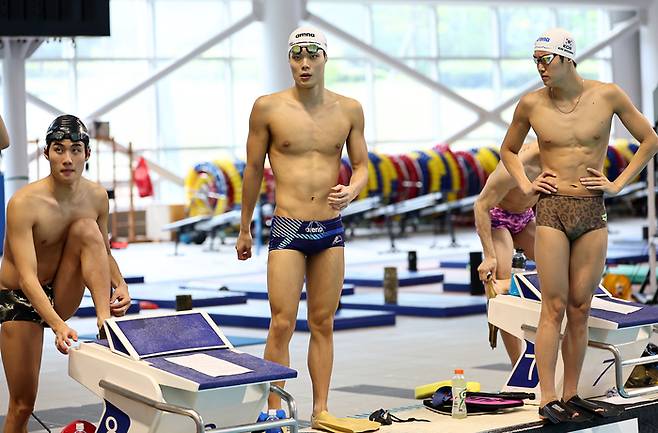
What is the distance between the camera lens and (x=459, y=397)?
6402 millimetres

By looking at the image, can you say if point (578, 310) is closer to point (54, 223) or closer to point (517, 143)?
point (517, 143)

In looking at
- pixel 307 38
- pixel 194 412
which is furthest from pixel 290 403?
pixel 307 38

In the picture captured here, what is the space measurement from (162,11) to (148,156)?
10.8 feet

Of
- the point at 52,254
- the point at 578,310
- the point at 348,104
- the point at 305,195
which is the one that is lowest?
the point at 578,310

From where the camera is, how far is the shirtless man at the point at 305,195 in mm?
6004

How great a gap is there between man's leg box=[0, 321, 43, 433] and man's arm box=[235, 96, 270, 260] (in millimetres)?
1112

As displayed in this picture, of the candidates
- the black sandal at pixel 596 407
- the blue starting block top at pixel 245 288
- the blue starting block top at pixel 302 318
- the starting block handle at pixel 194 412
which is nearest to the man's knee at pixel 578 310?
the black sandal at pixel 596 407

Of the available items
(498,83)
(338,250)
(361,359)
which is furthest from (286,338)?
(498,83)

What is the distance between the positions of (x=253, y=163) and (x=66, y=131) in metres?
0.96

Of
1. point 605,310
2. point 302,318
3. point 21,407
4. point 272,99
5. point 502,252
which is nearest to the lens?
point 21,407

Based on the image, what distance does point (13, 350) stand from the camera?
5.72 m

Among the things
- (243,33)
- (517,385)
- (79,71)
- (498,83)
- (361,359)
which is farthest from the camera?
(498,83)

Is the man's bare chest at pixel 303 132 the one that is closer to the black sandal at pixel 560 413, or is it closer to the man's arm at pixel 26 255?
the man's arm at pixel 26 255

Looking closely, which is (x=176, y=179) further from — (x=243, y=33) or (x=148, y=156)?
(x=243, y=33)
